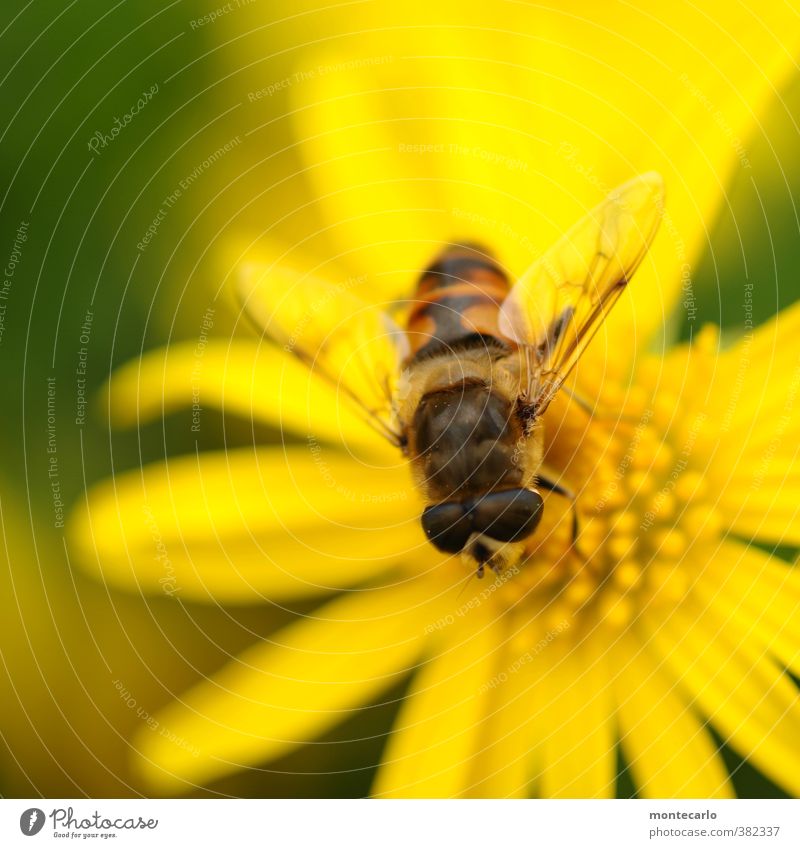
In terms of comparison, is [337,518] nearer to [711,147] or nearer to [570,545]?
[570,545]

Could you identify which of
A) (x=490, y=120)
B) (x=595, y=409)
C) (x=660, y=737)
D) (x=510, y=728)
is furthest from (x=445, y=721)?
(x=490, y=120)

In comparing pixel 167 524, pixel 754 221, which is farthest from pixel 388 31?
pixel 167 524

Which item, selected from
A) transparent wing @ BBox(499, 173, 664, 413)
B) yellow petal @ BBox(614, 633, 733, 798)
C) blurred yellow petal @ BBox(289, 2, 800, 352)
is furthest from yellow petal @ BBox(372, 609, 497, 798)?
blurred yellow petal @ BBox(289, 2, 800, 352)
